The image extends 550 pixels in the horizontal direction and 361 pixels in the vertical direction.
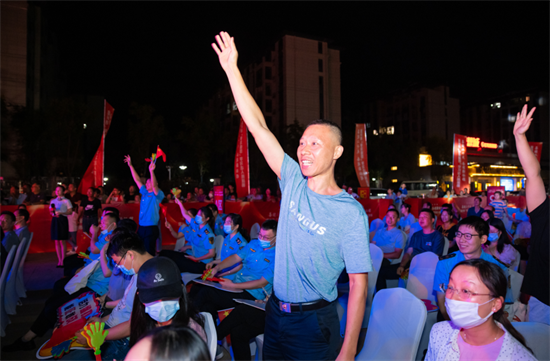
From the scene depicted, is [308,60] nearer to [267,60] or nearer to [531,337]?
[267,60]

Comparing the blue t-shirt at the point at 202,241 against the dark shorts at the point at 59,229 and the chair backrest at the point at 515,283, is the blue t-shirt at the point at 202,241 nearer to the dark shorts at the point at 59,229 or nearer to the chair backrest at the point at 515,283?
the dark shorts at the point at 59,229

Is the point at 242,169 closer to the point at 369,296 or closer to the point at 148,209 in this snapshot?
the point at 148,209

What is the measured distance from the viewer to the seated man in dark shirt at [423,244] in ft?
18.2

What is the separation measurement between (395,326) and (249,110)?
79.0 inches

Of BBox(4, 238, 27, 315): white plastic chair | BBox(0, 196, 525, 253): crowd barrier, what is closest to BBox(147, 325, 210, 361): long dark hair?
BBox(4, 238, 27, 315): white plastic chair

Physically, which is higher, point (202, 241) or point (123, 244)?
point (123, 244)

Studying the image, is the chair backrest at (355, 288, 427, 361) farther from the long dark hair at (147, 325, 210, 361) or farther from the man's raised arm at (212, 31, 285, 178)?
the long dark hair at (147, 325, 210, 361)

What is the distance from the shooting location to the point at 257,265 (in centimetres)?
439

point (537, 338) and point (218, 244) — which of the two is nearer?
point (537, 338)

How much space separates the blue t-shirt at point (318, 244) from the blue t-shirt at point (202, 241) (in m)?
4.66

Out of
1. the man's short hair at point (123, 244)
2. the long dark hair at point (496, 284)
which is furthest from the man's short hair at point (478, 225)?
the man's short hair at point (123, 244)

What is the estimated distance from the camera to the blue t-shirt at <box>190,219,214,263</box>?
6.31m

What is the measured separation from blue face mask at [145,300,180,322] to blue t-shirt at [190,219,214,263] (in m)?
4.37

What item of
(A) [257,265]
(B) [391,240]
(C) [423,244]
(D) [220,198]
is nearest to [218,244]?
(A) [257,265]
